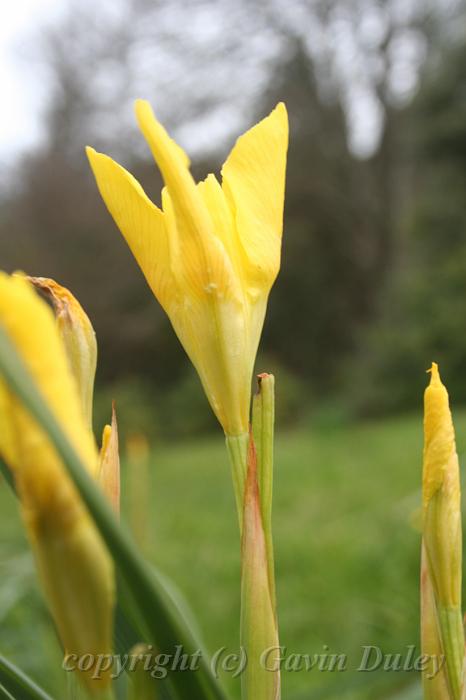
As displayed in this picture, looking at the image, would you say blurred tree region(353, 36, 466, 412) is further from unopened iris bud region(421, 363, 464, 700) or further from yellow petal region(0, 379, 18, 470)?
yellow petal region(0, 379, 18, 470)

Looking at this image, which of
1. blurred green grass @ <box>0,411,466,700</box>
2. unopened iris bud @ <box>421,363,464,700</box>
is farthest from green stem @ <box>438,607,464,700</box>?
blurred green grass @ <box>0,411,466,700</box>

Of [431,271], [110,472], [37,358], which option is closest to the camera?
[37,358]

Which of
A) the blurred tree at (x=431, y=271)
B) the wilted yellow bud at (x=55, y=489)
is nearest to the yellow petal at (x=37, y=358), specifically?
the wilted yellow bud at (x=55, y=489)

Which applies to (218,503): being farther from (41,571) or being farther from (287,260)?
(287,260)

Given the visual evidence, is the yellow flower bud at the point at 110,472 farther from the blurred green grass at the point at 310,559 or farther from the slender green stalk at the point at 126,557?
the blurred green grass at the point at 310,559

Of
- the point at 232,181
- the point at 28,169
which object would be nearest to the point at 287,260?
the point at 28,169

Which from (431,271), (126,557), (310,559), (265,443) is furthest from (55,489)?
(431,271)

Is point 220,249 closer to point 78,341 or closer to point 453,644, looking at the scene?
point 78,341
